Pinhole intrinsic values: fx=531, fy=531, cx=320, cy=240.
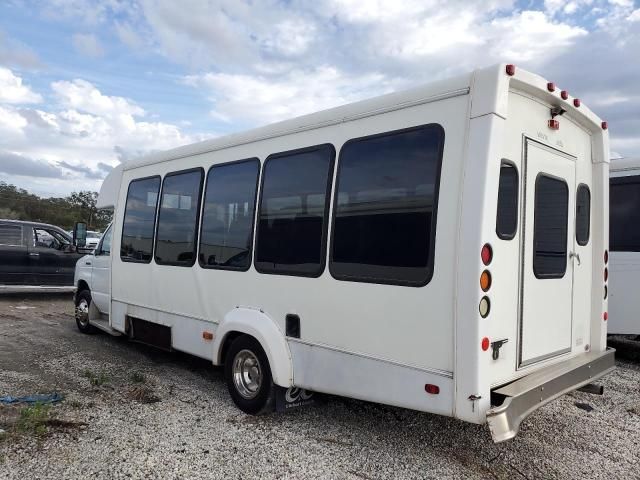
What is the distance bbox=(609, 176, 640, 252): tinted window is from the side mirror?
7.68 metres

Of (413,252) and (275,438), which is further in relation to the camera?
(275,438)

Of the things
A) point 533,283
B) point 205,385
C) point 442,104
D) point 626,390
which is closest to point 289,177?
point 442,104

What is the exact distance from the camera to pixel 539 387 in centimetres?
355

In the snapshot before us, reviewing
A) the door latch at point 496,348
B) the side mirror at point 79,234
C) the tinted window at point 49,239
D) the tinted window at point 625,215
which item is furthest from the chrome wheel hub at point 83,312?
the tinted window at point 625,215

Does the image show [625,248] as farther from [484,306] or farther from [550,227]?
[484,306]

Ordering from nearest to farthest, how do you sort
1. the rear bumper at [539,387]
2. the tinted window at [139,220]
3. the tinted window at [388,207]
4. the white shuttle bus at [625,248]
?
the rear bumper at [539,387]
the tinted window at [388,207]
the tinted window at [139,220]
the white shuttle bus at [625,248]

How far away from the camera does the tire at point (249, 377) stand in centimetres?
450

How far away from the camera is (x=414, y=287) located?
3.49 meters

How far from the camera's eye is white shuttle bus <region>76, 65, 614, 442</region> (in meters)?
3.30

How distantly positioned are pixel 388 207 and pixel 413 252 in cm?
39

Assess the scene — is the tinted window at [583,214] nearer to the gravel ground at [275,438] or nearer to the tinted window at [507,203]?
the tinted window at [507,203]

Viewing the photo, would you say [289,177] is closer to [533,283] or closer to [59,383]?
[533,283]

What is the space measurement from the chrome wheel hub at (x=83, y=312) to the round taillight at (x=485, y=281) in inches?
257

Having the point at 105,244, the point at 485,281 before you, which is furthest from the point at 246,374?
the point at 105,244
